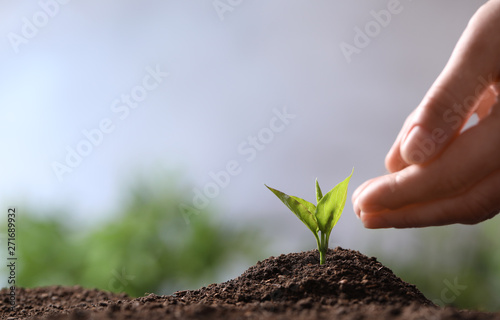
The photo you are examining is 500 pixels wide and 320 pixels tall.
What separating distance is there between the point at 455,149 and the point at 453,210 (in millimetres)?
130

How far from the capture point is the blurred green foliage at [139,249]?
2.56 meters

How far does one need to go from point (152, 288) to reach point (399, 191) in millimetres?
1942

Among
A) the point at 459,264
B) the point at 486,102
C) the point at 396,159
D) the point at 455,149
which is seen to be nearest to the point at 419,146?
the point at 455,149

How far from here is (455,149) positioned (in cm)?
86

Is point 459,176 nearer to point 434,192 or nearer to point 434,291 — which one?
point 434,192

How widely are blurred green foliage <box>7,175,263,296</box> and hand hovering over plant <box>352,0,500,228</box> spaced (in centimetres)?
186

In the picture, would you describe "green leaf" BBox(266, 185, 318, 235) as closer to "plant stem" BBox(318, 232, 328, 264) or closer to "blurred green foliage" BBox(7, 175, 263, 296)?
"plant stem" BBox(318, 232, 328, 264)

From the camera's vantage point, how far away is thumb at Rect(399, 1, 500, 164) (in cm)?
82

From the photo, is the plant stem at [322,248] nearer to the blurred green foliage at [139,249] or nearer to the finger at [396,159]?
the finger at [396,159]

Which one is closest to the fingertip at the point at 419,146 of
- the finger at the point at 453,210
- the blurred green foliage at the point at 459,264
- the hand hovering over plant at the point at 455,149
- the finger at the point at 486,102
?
the hand hovering over plant at the point at 455,149

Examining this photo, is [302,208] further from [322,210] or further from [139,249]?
[139,249]

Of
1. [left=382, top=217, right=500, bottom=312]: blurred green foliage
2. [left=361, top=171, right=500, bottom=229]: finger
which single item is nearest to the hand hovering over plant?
[left=361, top=171, right=500, bottom=229]: finger

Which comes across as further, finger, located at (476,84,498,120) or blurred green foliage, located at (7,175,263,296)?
blurred green foliage, located at (7,175,263,296)

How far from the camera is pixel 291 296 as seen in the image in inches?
31.4
